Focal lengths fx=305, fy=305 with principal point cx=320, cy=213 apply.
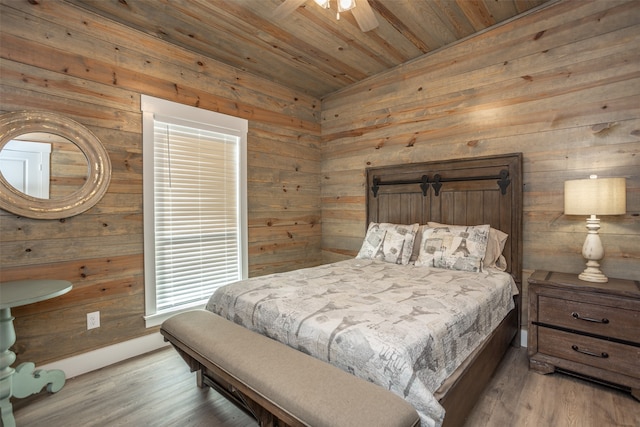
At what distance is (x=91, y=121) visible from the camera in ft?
7.79

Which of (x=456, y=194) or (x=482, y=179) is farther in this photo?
(x=456, y=194)

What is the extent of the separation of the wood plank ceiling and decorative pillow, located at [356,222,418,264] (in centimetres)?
184

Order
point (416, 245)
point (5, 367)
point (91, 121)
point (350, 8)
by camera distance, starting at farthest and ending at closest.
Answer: point (416, 245)
point (91, 121)
point (350, 8)
point (5, 367)

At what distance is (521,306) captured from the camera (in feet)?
8.84

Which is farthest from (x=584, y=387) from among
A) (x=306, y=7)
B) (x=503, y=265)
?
(x=306, y=7)

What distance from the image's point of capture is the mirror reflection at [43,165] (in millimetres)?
2035

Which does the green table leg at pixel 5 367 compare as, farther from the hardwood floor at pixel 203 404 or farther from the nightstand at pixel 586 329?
the nightstand at pixel 586 329

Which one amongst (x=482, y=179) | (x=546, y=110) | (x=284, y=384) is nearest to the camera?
(x=284, y=384)

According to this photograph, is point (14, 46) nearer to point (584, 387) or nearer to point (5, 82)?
point (5, 82)

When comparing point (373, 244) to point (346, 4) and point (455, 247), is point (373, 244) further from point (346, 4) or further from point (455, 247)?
point (346, 4)

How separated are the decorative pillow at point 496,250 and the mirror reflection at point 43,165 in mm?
3353

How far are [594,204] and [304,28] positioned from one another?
2.63 meters

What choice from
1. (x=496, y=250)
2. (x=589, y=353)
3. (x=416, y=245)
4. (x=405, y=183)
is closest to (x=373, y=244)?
(x=416, y=245)

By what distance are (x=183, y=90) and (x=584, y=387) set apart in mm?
3981
